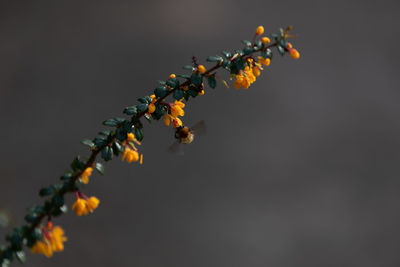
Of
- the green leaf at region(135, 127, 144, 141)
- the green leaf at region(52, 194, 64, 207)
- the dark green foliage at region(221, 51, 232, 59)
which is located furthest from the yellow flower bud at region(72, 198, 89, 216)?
the dark green foliage at region(221, 51, 232, 59)

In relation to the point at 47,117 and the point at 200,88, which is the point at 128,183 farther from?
the point at 200,88

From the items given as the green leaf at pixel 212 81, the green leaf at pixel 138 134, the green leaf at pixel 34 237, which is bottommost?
the green leaf at pixel 34 237

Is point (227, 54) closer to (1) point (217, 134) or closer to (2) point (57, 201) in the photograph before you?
(2) point (57, 201)

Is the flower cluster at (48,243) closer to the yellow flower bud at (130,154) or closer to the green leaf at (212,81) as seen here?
the yellow flower bud at (130,154)

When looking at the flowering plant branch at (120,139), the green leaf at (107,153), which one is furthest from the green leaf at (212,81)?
the green leaf at (107,153)

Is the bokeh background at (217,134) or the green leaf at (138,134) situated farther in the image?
the bokeh background at (217,134)

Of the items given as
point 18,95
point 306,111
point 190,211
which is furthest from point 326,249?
point 18,95

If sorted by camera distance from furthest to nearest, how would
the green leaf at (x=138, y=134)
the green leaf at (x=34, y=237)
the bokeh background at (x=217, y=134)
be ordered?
1. the bokeh background at (x=217, y=134)
2. the green leaf at (x=138, y=134)
3. the green leaf at (x=34, y=237)
